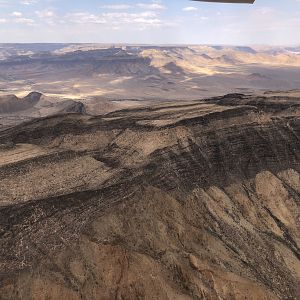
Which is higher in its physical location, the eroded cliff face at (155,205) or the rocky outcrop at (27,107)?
the eroded cliff face at (155,205)

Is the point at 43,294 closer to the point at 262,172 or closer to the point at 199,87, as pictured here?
the point at 262,172

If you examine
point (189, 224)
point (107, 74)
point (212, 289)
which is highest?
→ point (189, 224)

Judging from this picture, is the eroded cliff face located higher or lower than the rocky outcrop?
higher

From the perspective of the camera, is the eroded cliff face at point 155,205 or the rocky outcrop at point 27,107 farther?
the rocky outcrop at point 27,107

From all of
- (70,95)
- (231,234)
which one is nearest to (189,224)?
(231,234)

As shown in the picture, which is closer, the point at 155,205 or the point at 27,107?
the point at 155,205

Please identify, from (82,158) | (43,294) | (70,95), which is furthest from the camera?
(70,95)

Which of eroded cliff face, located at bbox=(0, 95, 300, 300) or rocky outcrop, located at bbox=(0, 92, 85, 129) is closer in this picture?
eroded cliff face, located at bbox=(0, 95, 300, 300)

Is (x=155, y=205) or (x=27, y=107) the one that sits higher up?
(x=155, y=205)
